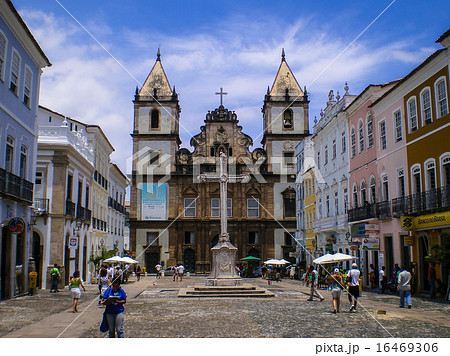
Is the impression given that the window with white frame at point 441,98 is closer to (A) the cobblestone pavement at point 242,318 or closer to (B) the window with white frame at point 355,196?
(A) the cobblestone pavement at point 242,318

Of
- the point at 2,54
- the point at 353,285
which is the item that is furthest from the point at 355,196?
the point at 2,54

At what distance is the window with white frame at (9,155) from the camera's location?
20.5m

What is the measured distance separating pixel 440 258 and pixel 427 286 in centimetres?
428

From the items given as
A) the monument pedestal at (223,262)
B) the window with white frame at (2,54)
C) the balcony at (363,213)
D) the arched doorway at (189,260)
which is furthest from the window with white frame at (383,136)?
the arched doorway at (189,260)

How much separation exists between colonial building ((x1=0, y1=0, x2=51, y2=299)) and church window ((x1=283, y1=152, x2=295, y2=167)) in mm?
34892

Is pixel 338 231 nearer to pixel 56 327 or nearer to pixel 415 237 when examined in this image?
pixel 415 237

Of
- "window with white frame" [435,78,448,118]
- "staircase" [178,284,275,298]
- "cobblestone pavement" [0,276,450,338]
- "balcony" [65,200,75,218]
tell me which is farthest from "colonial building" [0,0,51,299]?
"window with white frame" [435,78,448,118]

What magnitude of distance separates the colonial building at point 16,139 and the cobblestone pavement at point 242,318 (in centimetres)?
190

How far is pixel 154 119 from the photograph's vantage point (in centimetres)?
5669

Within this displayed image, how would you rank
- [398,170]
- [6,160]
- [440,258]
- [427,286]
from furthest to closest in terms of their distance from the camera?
[398,170] → [427,286] → [6,160] → [440,258]

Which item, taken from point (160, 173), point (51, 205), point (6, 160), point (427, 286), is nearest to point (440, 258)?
point (427, 286)

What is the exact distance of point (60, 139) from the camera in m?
27.7

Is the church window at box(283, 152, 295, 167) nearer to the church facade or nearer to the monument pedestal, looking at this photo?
the church facade

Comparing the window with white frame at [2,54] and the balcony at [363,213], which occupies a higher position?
the window with white frame at [2,54]
